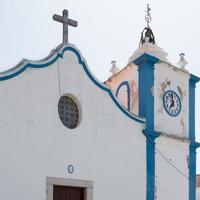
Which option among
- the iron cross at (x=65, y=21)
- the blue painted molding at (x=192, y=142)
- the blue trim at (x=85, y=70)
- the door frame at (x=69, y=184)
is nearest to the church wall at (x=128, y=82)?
the blue trim at (x=85, y=70)

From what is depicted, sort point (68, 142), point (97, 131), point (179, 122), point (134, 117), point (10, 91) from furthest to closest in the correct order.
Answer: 1. point (179, 122)
2. point (134, 117)
3. point (97, 131)
4. point (68, 142)
5. point (10, 91)

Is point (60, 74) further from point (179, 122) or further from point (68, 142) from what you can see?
point (179, 122)

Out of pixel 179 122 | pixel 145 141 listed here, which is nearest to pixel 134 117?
pixel 145 141

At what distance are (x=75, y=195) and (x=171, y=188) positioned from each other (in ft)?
11.1

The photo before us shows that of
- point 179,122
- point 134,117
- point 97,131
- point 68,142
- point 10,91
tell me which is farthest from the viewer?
point 179,122

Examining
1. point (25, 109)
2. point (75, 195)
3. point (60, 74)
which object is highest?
point (60, 74)

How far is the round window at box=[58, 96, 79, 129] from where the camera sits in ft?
37.5

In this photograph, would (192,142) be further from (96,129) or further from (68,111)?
(68,111)

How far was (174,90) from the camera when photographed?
14383mm

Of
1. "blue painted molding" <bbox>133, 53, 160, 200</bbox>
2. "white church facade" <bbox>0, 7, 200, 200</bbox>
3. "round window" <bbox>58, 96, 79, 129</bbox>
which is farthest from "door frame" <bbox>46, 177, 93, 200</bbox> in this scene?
"blue painted molding" <bbox>133, 53, 160, 200</bbox>

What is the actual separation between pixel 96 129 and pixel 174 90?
3.46 m

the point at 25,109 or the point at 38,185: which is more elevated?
the point at 25,109

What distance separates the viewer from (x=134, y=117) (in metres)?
13.0

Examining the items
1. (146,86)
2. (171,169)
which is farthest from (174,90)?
(171,169)
